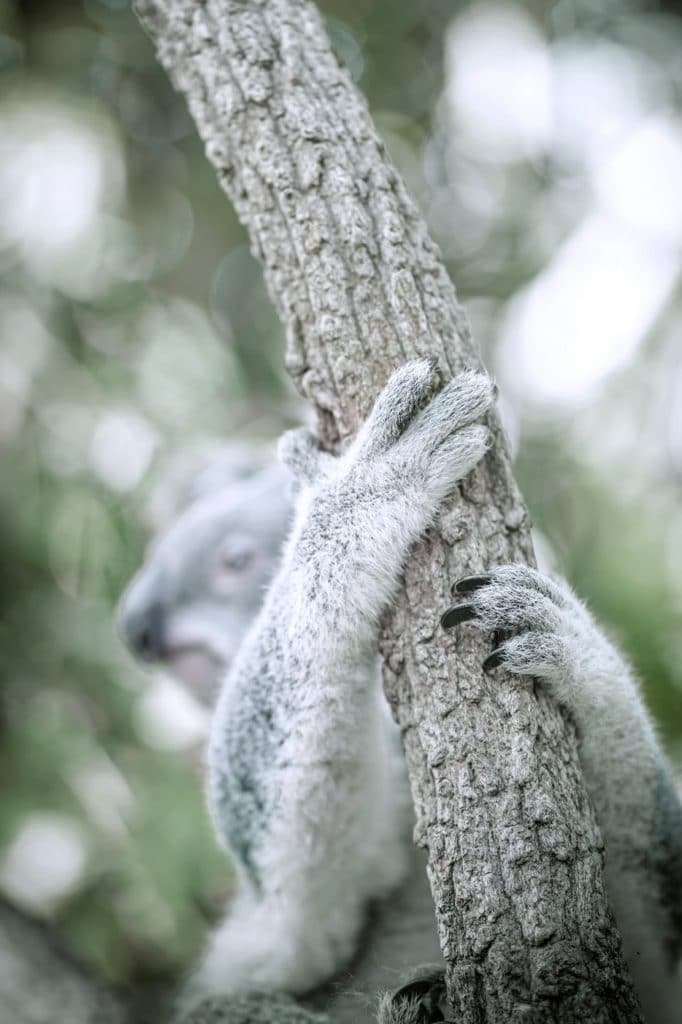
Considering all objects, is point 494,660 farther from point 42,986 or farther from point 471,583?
point 42,986

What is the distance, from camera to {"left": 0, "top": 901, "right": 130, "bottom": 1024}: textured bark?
259 centimetres

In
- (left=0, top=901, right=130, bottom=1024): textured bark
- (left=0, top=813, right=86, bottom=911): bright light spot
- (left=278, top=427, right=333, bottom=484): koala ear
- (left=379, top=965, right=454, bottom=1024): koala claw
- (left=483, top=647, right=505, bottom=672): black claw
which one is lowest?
(left=379, top=965, right=454, bottom=1024): koala claw

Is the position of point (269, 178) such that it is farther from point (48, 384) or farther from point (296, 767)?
point (48, 384)

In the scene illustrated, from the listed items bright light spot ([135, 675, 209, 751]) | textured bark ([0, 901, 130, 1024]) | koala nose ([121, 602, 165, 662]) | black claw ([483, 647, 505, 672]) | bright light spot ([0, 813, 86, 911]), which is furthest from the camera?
bright light spot ([135, 675, 209, 751])

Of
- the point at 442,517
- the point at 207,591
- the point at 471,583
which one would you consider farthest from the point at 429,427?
the point at 207,591

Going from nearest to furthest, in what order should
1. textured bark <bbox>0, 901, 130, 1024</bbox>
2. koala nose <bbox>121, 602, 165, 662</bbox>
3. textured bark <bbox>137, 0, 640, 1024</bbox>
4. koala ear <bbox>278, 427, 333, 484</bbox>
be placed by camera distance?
textured bark <bbox>137, 0, 640, 1024</bbox> < koala ear <bbox>278, 427, 333, 484</bbox> < textured bark <bbox>0, 901, 130, 1024</bbox> < koala nose <bbox>121, 602, 165, 662</bbox>

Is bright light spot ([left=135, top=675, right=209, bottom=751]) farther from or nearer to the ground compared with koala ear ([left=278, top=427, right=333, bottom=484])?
farther from the ground

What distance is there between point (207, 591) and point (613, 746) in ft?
5.86

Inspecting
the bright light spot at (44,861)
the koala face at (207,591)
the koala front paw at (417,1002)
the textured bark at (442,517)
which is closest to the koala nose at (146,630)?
the koala face at (207,591)

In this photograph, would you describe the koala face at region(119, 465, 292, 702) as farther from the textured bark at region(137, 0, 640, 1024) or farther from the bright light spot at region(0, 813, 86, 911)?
the bright light spot at region(0, 813, 86, 911)

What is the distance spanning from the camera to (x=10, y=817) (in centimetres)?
502

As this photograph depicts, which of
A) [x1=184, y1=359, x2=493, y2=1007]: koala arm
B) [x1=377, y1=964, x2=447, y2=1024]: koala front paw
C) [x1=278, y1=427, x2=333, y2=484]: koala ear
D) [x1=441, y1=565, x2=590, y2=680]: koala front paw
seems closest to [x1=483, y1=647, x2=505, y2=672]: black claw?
[x1=441, y1=565, x2=590, y2=680]: koala front paw

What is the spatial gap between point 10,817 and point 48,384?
2.68m

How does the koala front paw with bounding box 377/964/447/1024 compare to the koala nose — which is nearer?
the koala front paw with bounding box 377/964/447/1024
